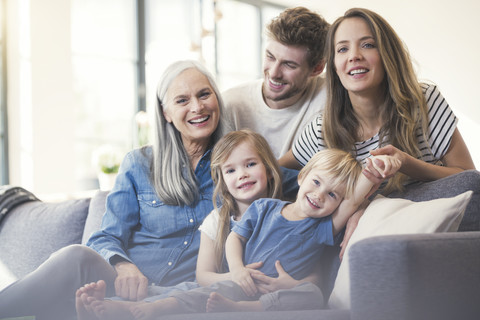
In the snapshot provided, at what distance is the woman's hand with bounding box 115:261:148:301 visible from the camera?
1543mm

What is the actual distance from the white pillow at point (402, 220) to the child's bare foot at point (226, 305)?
0.21 m

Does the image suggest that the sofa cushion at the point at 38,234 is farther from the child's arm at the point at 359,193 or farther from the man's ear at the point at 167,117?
the child's arm at the point at 359,193

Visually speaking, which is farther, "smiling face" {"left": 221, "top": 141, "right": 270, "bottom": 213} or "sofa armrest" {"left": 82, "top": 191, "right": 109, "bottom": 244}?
"sofa armrest" {"left": 82, "top": 191, "right": 109, "bottom": 244}

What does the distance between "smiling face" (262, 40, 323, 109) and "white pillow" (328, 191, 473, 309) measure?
0.95 m

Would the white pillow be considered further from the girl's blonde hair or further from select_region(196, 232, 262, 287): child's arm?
the girl's blonde hair

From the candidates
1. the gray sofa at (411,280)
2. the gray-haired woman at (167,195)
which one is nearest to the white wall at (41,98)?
the gray-haired woman at (167,195)

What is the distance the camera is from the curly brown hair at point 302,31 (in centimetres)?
219

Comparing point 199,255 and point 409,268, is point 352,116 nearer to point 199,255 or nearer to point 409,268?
point 199,255

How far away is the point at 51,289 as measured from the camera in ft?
4.45

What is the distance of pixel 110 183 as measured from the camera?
423cm

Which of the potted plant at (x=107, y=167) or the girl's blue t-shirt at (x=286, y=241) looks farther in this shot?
the potted plant at (x=107, y=167)

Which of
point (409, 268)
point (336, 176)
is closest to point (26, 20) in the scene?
point (336, 176)

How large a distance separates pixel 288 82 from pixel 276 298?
1.14 m

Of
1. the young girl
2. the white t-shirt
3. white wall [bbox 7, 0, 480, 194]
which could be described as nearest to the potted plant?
white wall [bbox 7, 0, 480, 194]
